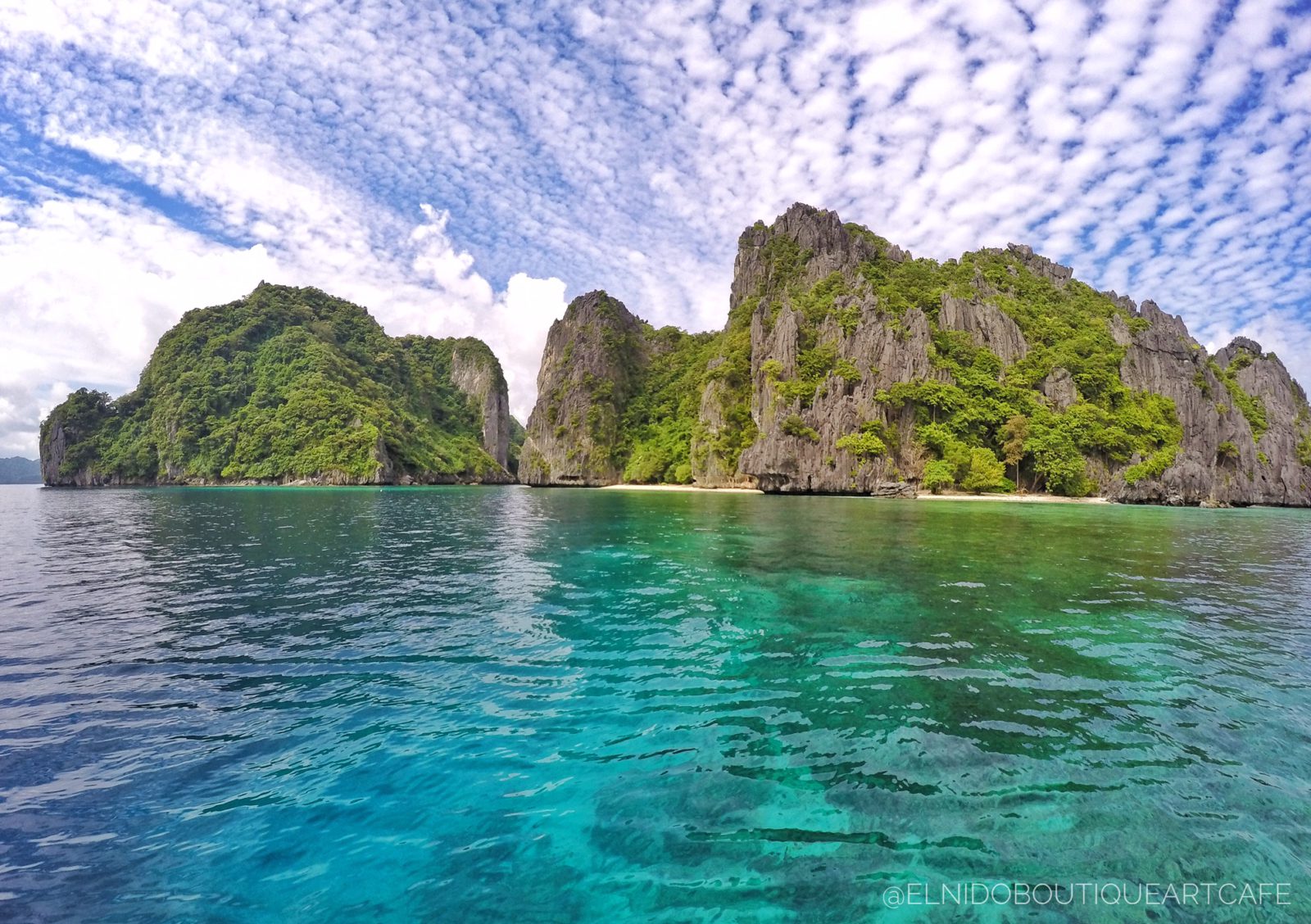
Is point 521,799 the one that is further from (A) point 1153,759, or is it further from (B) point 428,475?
(B) point 428,475

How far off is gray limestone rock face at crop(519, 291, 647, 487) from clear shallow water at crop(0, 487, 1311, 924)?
105m

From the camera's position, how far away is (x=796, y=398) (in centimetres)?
8188

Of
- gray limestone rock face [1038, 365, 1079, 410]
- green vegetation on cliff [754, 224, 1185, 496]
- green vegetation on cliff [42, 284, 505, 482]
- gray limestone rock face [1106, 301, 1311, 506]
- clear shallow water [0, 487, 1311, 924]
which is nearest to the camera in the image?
clear shallow water [0, 487, 1311, 924]

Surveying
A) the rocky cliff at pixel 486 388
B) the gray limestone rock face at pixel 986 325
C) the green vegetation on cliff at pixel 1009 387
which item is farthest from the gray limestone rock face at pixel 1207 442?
the rocky cliff at pixel 486 388

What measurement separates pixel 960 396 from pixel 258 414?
140 m

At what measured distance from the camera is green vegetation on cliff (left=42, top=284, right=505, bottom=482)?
375 feet

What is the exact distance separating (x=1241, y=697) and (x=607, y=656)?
32.1 ft

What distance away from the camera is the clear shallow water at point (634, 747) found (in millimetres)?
4383

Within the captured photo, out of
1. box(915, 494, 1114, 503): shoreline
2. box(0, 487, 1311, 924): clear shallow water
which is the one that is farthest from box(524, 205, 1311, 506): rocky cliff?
box(0, 487, 1311, 924): clear shallow water

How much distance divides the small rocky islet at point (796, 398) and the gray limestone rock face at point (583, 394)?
0.60 m

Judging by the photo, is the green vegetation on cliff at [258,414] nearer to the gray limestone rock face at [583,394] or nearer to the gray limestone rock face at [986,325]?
the gray limestone rock face at [583,394]

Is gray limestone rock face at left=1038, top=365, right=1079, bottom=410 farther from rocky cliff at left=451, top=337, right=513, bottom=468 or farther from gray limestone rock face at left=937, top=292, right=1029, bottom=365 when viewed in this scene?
rocky cliff at left=451, top=337, right=513, bottom=468

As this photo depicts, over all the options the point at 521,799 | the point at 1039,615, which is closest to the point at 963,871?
the point at 521,799

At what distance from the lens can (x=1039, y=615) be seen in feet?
41.1
